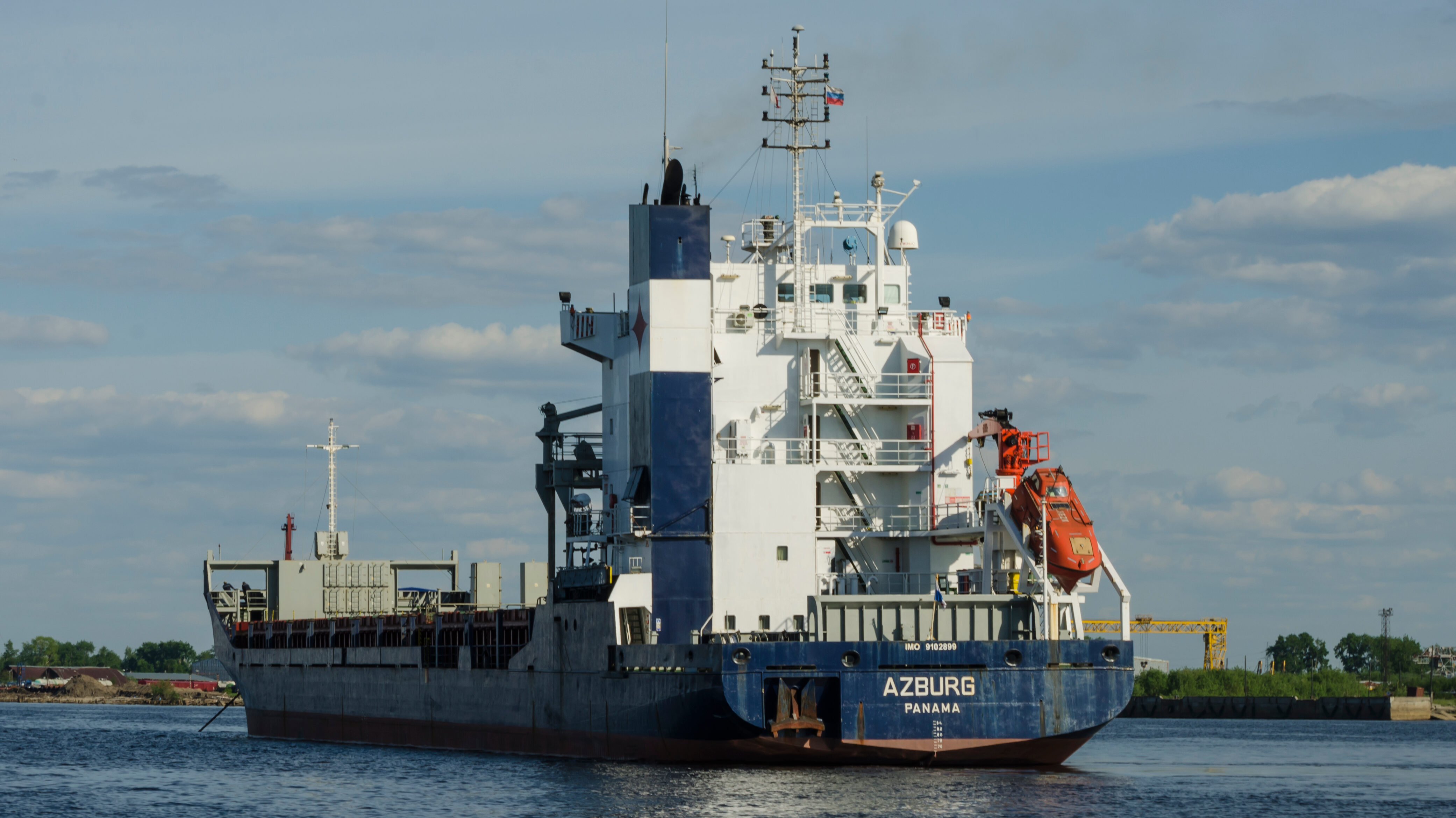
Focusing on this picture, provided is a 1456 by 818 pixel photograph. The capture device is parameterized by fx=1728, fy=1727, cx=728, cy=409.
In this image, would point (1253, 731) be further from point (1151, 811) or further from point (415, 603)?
point (1151, 811)

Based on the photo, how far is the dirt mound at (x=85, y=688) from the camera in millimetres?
144875

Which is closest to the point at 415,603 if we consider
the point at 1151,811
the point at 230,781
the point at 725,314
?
the point at 230,781

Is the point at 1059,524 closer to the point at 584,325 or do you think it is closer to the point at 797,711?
the point at 797,711

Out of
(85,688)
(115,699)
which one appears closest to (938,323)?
(115,699)

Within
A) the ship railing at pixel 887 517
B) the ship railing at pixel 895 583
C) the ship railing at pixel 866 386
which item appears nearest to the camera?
the ship railing at pixel 895 583

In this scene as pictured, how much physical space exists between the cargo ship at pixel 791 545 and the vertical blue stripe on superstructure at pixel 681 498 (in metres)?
0.04

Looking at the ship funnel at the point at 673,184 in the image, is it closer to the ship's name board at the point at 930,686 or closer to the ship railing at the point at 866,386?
the ship railing at the point at 866,386

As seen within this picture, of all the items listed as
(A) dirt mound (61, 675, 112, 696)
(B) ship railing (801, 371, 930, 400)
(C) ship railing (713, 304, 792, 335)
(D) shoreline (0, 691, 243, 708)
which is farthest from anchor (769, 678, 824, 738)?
(A) dirt mound (61, 675, 112, 696)

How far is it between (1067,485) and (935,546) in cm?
419

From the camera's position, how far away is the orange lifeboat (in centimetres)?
3497

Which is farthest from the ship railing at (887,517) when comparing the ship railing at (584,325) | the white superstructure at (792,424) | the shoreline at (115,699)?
the shoreline at (115,699)

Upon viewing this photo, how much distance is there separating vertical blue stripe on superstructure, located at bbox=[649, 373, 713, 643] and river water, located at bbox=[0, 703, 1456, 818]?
3.51 meters

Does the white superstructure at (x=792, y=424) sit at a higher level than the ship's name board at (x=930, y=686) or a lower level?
higher

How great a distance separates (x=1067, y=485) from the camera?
35938 millimetres
